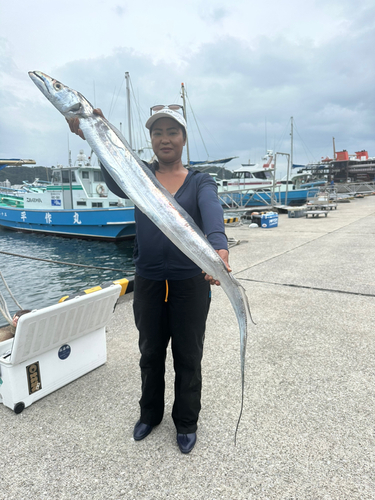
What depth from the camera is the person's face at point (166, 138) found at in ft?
6.55

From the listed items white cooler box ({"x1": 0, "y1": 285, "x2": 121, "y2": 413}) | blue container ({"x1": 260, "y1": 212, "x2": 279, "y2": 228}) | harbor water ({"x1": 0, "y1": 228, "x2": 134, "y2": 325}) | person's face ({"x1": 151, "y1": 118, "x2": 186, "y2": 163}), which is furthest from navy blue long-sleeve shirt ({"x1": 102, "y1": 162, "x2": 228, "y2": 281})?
blue container ({"x1": 260, "y1": 212, "x2": 279, "y2": 228})

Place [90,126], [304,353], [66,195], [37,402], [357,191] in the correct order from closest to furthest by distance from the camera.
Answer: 1. [90,126]
2. [37,402]
3. [304,353]
4. [66,195]
5. [357,191]

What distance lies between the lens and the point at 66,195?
1727 cm

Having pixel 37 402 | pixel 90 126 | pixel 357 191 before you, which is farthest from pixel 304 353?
pixel 357 191

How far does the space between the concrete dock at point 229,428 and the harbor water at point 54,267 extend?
288cm

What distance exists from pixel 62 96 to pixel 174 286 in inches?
46.7

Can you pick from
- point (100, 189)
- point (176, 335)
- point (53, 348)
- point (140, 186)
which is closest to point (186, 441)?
point (176, 335)

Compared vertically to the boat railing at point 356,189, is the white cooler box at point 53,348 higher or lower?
lower

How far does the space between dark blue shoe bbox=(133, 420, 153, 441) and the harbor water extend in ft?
11.3

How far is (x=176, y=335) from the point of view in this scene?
80.8 inches

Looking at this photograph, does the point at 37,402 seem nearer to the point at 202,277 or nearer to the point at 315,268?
the point at 202,277

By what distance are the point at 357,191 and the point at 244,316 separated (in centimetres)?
4132

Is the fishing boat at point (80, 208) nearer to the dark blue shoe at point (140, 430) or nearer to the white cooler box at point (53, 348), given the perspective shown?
the white cooler box at point (53, 348)

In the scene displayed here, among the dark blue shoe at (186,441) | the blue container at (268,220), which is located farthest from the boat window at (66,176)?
the dark blue shoe at (186,441)
